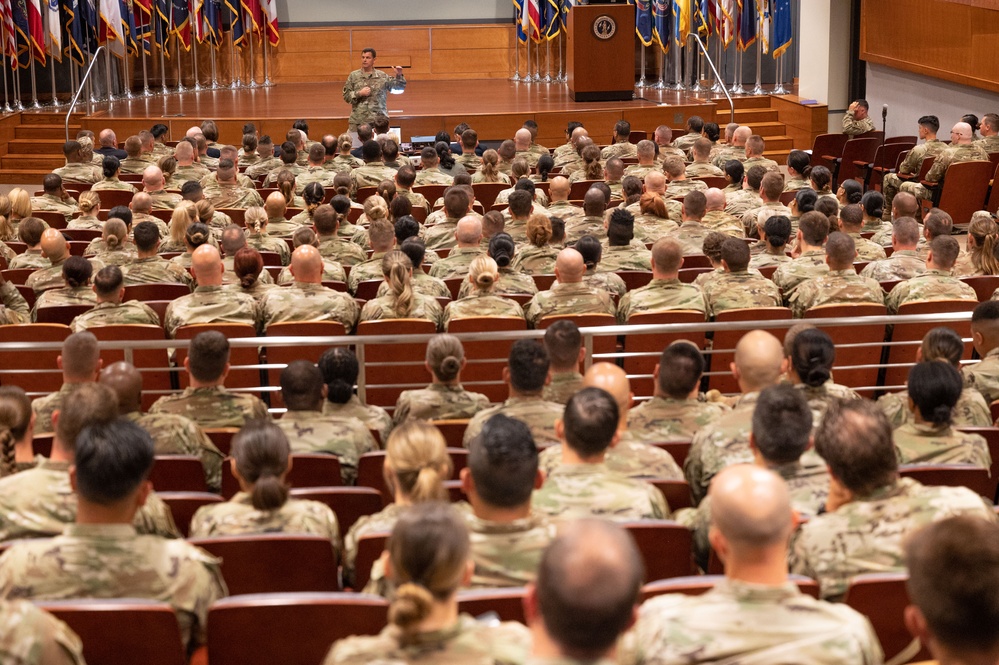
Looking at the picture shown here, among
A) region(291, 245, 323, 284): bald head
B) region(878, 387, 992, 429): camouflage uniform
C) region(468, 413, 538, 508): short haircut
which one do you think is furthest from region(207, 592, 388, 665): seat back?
region(291, 245, 323, 284): bald head

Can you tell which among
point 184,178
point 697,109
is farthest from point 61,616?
point 697,109

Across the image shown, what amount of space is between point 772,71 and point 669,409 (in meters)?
16.6

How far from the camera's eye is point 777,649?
2.71 metres

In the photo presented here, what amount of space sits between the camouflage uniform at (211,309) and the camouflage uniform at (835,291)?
10.2 feet

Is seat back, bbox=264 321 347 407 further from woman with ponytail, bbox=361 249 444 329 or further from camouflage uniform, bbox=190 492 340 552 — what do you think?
Result: camouflage uniform, bbox=190 492 340 552

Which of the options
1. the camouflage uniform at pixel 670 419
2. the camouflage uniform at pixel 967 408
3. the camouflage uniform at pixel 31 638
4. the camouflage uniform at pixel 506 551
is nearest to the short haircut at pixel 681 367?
the camouflage uniform at pixel 670 419

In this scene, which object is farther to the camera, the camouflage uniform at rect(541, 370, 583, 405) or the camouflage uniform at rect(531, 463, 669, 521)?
the camouflage uniform at rect(541, 370, 583, 405)

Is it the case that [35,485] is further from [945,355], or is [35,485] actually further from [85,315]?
[945,355]

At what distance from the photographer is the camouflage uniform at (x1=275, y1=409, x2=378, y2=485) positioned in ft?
16.0

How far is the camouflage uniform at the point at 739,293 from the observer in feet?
22.9

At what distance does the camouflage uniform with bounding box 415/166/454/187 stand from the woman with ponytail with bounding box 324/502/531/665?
349 inches

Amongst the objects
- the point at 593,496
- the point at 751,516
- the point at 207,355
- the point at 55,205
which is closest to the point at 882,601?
the point at 751,516

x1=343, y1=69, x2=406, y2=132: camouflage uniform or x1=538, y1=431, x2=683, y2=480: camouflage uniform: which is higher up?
x1=343, y1=69, x2=406, y2=132: camouflage uniform

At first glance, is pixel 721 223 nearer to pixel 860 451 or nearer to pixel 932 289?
pixel 932 289
